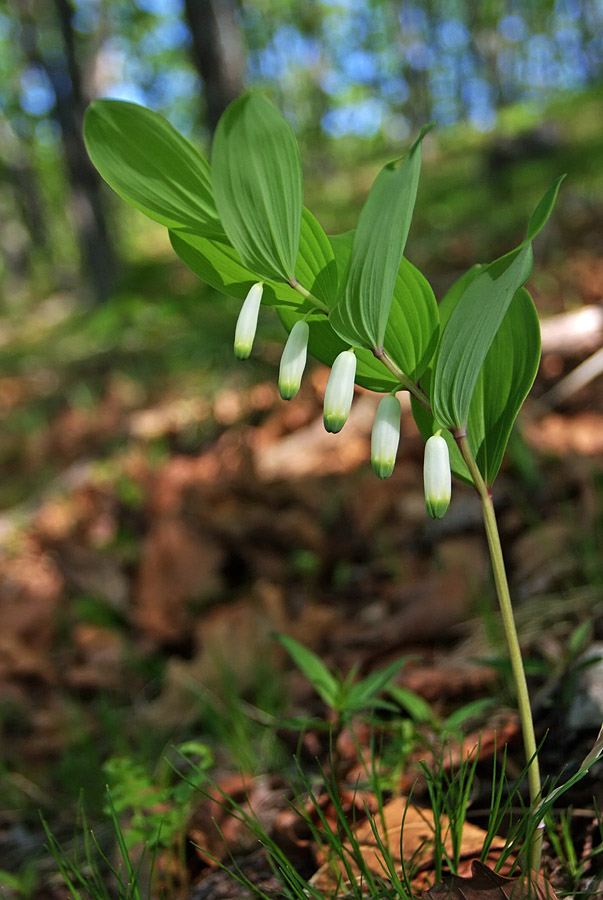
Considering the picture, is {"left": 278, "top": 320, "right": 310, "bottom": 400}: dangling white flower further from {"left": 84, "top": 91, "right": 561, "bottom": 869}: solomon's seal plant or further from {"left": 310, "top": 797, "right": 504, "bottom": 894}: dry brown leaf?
{"left": 310, "top": 797, "right": 504, "bottom": 894}: dry brown leaf

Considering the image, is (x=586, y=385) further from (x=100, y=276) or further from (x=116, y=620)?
(x=100, y=276)

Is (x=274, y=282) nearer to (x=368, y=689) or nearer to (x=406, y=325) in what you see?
(x=406, y=325)

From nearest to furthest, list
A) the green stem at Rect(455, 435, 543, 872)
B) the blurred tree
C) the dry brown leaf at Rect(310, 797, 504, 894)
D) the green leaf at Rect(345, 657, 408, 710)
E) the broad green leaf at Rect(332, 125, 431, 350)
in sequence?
the broad green leaf at Rect(332, 125, 431, 350) → the green stem at Rect(455, 435, 543, 872) → the dry brown leaf at Rect(310, 797, 504, 894) → the green leaf at Rect(345, 657, 408, 710) → the blurred tree

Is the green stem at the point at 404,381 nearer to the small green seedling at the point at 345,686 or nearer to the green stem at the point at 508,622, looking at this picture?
the green stem at the point at 508,622

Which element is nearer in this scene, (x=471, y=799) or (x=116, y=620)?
(x=471, y=799)

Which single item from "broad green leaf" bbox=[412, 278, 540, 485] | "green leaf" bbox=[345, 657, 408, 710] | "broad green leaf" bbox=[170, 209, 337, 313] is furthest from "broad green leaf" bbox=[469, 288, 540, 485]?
"green leaf" bbox=[345, 657, 408, 710]

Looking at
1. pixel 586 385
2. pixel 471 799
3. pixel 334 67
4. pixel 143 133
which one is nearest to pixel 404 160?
pixel 143 133

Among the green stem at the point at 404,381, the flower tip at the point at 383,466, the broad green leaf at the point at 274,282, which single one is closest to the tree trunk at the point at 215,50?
the broad green leaf at the point at 274,282
